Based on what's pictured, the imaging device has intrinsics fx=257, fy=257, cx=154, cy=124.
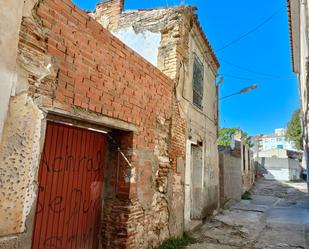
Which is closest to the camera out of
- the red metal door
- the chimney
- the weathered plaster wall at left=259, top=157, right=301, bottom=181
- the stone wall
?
the stone wall

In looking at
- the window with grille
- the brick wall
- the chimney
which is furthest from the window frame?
the chimney

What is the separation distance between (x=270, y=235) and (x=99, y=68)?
246 inches

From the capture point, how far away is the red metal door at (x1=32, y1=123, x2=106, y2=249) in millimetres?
3082

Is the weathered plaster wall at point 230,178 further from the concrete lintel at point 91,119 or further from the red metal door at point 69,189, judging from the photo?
the red metal door at point 69,189

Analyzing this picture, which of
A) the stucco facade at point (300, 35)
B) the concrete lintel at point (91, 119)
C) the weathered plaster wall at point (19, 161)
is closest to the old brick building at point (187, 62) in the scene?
the concrete lintel at point (91, 119)

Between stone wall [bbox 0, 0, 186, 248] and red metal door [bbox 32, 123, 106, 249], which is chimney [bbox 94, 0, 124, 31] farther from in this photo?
red metal door [bbox 32, 123, 106, 249]

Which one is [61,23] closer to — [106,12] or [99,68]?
[99,68]

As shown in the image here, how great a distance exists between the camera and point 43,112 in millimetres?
2707

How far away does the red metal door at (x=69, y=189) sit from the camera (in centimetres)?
308

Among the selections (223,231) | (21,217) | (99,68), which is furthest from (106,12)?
(223,231)

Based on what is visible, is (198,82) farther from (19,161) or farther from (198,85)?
(19,161)

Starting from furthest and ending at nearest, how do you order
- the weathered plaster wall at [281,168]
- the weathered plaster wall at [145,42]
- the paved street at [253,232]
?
1. the weathered plaster wall at [281,168]
2. the weathered plaster wall at [145,42]
3. the paved street at [253,232]

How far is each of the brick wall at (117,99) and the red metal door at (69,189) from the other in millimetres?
297

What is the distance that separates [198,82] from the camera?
7926 millimetres
